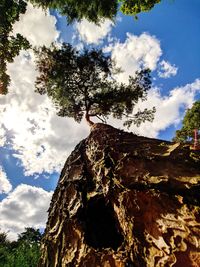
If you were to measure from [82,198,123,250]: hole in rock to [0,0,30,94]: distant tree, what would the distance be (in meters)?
8.70

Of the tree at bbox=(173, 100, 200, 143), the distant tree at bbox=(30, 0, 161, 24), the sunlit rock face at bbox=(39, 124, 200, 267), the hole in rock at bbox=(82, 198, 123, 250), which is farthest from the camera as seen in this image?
the tree at bbox=(173, 100, 200, 143)

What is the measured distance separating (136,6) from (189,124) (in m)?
12.6

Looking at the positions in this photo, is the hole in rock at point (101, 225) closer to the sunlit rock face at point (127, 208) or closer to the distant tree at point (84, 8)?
the sunlit rock face at point (127, 208)

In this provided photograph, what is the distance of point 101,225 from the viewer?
14.1 ft

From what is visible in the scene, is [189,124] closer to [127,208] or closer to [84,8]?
[84,8]

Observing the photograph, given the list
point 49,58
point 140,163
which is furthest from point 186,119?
point 140,163

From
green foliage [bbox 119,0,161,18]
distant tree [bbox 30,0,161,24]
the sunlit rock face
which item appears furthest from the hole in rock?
distant tree [bbox 30,0,161,24]

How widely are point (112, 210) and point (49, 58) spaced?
11845 mm

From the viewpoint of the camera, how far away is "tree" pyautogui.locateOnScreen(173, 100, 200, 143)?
20797 millimetres

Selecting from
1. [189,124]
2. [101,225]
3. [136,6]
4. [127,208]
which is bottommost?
[127,208]

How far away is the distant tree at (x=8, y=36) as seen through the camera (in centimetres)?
1084

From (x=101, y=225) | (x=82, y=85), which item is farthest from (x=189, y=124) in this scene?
(x=101, y=225)

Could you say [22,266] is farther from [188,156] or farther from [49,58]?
[49,58]

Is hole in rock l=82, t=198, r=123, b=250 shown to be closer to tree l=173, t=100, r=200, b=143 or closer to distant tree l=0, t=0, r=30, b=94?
distant tree l=0, t=0, r=30, b=94
